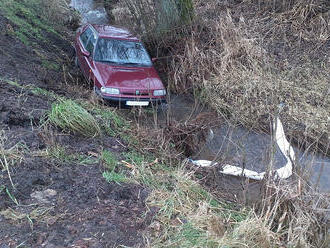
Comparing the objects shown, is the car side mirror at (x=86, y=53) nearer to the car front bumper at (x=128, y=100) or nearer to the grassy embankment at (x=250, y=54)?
the car front bumper at (x=128, y=100)

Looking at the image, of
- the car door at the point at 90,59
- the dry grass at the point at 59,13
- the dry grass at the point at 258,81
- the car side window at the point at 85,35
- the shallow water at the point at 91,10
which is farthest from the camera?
the shallow water at the point at 91,10

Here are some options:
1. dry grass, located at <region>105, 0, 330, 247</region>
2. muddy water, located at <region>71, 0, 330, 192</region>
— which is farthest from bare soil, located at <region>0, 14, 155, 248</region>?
muddy water, located at <region>71, 0, 330, 192</region>

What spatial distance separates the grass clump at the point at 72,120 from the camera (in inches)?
204

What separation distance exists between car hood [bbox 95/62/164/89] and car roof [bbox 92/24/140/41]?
1.08m

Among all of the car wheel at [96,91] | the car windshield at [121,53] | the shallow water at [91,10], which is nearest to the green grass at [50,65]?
the car windshield at [121,53]

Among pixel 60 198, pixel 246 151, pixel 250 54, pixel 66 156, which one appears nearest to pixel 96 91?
pixel 246 151

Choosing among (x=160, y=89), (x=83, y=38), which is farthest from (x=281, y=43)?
(x=83, y=38)

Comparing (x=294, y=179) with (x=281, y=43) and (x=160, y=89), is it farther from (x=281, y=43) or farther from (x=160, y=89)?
→ (x=281, y=43)

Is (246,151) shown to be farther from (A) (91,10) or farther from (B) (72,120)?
(A) (91,10)

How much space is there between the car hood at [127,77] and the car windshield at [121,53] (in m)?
0.26

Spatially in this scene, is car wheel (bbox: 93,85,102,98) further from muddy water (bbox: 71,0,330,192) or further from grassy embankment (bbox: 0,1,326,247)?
grassy embankment (bbox: 0,1,326,247)

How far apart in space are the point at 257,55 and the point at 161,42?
111 inches

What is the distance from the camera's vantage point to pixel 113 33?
9.29 metres

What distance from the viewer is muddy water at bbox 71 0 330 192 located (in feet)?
13.9
